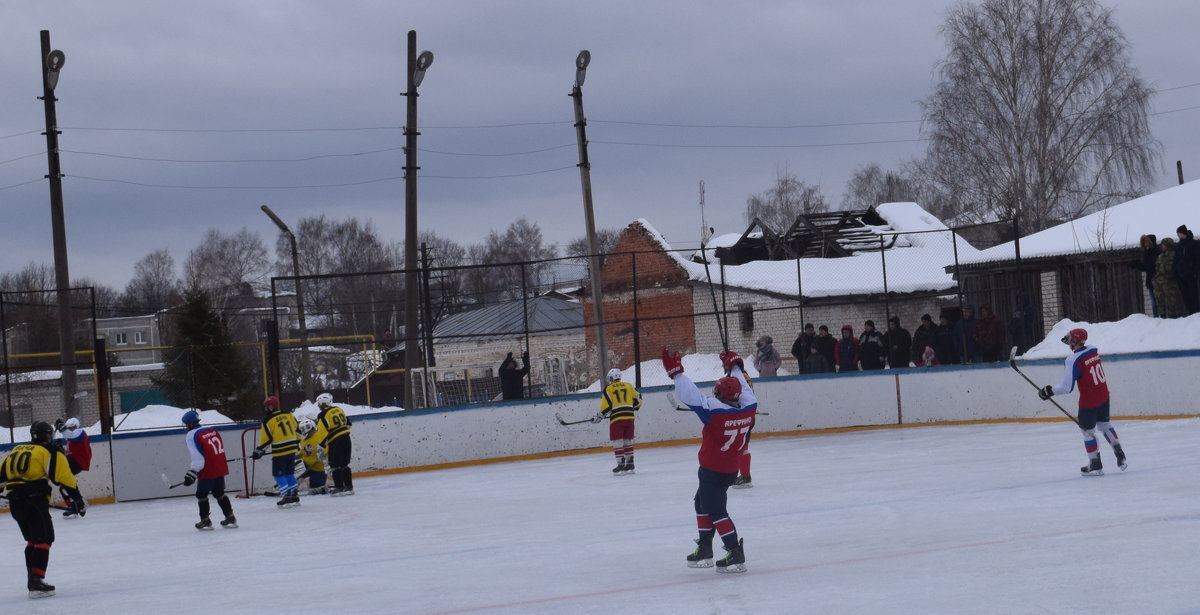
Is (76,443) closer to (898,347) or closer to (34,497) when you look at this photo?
(34,497)

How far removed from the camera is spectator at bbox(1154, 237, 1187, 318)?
59.1 feet

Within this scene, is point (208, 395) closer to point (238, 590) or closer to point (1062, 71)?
point (238, 590)

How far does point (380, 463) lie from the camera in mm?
19172

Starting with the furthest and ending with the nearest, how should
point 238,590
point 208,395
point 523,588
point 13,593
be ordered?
point 208,395
point 13,593
point 238,590
point 523,588

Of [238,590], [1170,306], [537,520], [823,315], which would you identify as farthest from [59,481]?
[823,315]

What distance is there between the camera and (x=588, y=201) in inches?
904

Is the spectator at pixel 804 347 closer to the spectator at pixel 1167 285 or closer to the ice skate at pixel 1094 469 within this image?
the spectator at pixel 1167 285

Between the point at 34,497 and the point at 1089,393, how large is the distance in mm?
9088

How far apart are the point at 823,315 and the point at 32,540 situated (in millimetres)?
22826

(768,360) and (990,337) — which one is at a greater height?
(990,337)

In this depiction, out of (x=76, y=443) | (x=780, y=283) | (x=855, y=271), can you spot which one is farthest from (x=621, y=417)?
(x=855, y=271)

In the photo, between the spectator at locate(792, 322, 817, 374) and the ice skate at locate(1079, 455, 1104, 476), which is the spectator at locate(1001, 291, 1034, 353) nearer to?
the spectator at locate(792, 322, 817, 374)

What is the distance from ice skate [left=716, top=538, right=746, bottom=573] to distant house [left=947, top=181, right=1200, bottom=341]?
1511 cm

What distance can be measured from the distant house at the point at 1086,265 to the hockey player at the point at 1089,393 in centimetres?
999
